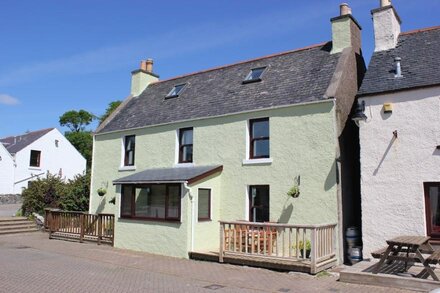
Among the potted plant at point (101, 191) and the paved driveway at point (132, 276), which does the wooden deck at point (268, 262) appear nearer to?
the paved driveway at point (132, 276)

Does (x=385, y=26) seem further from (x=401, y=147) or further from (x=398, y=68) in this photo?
(x=401, y=147)

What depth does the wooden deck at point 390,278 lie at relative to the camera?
28.5ft

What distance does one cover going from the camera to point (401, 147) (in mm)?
11328

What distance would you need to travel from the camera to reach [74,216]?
18078mm

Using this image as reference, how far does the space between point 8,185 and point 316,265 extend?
36961 millimetres

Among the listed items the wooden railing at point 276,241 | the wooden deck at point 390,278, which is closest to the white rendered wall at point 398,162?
the wooden deck at point 390,278

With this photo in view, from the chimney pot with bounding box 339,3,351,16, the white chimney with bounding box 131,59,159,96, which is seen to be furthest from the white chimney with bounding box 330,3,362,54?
the white chimney with bounding box 131,59,159,96

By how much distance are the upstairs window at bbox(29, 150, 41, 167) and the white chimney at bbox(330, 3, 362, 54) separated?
117ft

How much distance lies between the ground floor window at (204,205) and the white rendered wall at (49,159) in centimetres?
2911

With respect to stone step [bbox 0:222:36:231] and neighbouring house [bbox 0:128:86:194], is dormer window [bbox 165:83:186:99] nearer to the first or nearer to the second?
stone step [bbox 0:222:36:231]

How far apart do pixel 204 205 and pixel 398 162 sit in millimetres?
6725

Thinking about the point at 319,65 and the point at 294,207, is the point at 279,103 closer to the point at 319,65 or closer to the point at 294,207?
the point at 319,65

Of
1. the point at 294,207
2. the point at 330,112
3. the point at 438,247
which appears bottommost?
the point at 438,247

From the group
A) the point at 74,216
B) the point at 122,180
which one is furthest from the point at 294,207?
the point at 74,216
